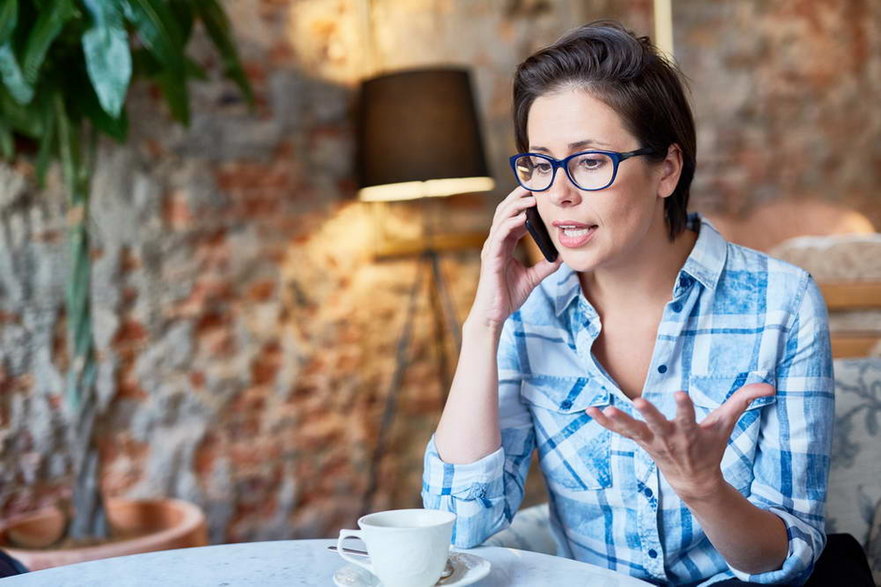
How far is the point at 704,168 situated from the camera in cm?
494

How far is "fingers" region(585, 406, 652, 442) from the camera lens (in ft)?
3.23

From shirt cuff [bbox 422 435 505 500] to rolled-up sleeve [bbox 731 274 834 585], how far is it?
13.9 inches

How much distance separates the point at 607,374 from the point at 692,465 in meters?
0.39

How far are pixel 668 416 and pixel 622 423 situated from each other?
1.48ft

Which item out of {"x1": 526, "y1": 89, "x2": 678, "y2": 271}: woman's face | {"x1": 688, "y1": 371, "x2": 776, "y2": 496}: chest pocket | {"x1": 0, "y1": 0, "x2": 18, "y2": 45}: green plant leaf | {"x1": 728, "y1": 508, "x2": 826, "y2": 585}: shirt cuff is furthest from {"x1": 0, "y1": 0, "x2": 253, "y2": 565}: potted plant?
{"x1": 728, "y1": 508, "x2": 826, "y2": 585}: shirt cuff

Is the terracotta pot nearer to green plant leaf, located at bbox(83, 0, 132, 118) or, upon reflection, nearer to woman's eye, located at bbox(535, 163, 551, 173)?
green plant leaf, located at bbox(83, 0, 132, 118)

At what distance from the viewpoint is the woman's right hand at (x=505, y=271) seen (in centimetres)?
145

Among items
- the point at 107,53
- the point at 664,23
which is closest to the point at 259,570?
the point at 107,53

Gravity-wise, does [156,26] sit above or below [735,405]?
above

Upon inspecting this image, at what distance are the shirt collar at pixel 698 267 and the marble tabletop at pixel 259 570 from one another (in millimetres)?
480

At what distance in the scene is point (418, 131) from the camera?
10.9 ft

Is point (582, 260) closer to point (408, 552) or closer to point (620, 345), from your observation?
point (620, 345)

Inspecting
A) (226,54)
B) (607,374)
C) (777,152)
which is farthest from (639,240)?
(777,152)

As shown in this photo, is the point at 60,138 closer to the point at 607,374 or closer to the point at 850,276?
the point at 607,374
